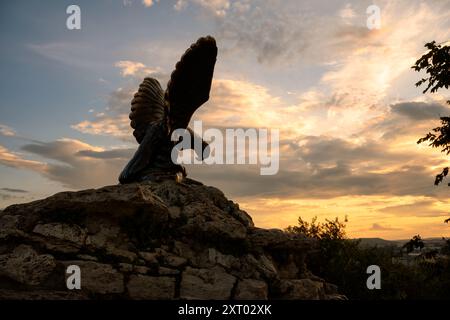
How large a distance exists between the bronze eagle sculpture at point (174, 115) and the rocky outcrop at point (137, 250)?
1386 mm

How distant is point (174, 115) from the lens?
9.92m

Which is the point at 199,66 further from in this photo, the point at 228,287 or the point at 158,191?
the point at 228,287

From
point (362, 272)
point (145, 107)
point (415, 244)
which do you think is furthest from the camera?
point (362, 272)

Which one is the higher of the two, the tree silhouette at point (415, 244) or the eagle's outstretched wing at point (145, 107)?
the eagle's outstretched wing at point (145, 107)

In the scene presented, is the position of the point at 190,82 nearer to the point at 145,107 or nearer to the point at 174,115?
the point at 174,115

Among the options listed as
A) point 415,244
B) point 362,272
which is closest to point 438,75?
point 415,244

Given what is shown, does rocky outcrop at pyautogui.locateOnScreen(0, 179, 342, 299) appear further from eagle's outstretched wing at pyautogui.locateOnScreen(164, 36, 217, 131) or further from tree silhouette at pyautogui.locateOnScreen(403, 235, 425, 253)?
tree silhouette at pyautogui.locateOnScreen(403, 235, 425, 253)

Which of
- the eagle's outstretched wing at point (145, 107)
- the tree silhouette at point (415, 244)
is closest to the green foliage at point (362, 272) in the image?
the tree silhouette at point (415, 244)

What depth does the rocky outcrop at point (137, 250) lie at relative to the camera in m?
6.50

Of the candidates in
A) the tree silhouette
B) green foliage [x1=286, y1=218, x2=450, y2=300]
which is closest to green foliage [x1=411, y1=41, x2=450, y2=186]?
the tree silhouette

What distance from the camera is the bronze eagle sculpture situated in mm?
8808

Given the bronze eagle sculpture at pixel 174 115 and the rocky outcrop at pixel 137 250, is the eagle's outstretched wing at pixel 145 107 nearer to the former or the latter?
the bronze eagle sculpture at pixel 174 115

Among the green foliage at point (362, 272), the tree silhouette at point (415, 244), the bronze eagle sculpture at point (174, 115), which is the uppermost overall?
the bronze eagle sculpture at point (174, 115)

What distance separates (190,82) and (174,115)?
0.97 m
